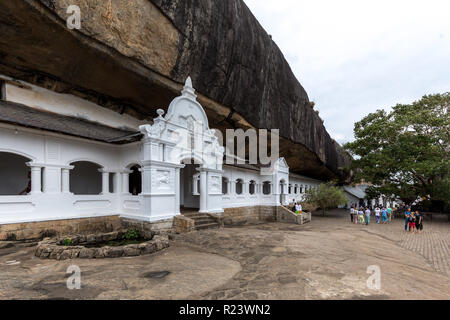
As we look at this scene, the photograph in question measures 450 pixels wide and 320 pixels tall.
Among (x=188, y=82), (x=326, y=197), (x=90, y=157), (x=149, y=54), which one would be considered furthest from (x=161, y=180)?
(x=326, y=197)

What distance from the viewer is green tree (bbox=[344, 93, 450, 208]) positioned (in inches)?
797

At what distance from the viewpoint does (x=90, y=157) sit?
33.2 ft

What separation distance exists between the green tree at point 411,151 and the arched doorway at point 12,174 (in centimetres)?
2532

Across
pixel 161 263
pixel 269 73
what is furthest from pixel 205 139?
pixel 269 73

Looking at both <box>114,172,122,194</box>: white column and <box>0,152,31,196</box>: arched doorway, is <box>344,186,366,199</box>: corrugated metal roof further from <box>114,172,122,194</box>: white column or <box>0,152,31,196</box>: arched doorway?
<box>0,152,31,196</box>: arched doorway

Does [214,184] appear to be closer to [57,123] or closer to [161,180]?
[161,180]

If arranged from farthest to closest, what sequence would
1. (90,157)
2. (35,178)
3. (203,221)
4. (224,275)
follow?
(203,221) < (90,157) < (35,178) < (224,275)

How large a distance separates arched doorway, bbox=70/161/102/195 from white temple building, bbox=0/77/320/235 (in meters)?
0.05

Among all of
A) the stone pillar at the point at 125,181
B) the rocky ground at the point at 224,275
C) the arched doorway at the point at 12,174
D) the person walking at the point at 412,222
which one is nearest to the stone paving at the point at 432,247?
the rocky ground at the point at 224,275

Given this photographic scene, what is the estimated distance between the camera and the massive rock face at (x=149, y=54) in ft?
28.1

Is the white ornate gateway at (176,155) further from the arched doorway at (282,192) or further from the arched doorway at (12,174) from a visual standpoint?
the arched doorway at (282,192)

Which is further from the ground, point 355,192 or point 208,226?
point 208,226

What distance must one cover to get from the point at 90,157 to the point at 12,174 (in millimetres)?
3956

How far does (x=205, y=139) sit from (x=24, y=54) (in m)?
7.87
